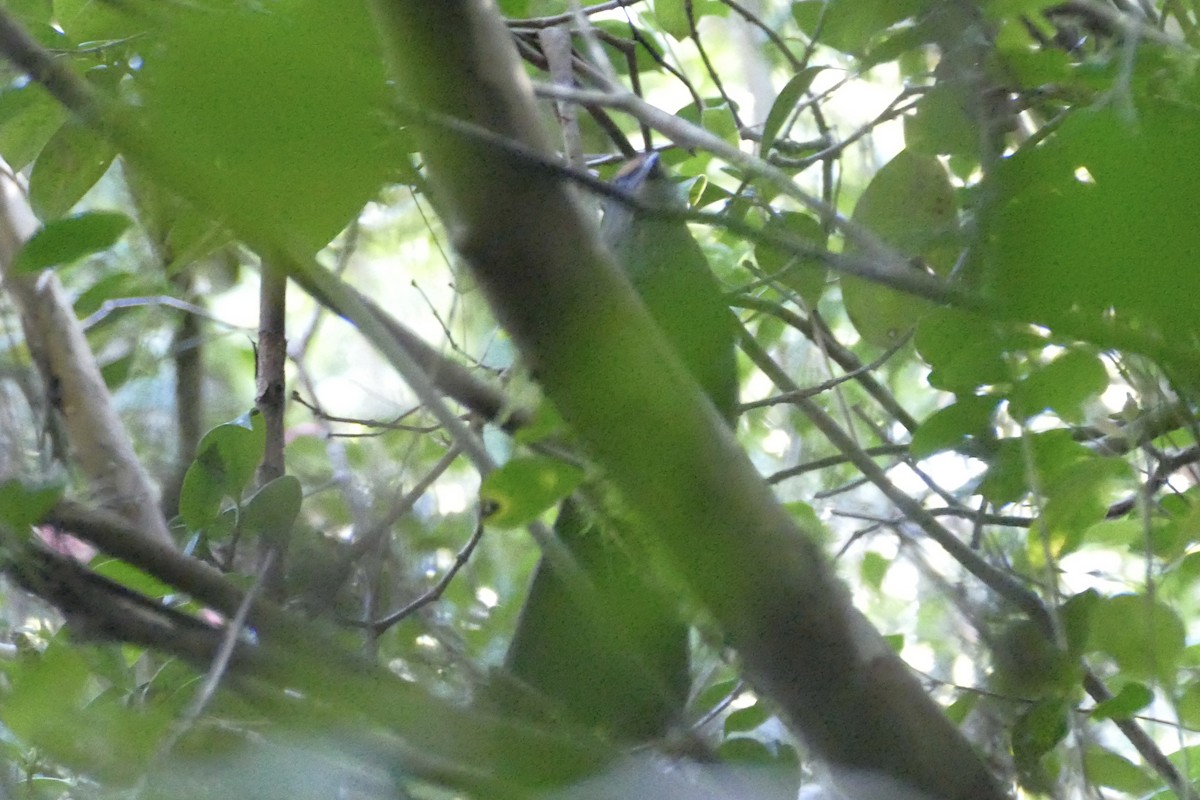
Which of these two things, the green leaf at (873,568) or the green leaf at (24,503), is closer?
the green leaf at (24,503)

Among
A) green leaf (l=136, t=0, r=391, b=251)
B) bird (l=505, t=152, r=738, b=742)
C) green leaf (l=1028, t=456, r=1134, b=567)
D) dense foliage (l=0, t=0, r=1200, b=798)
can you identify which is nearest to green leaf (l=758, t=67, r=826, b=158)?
dense foliage (l=0, t=0, r=1200, b=798)

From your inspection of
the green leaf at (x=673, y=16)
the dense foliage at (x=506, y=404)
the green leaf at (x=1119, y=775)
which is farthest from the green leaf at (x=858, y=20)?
the green leaf at (x=1119, y=775)

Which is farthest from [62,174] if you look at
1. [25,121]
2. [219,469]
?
[219,469]

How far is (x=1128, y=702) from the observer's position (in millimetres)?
481

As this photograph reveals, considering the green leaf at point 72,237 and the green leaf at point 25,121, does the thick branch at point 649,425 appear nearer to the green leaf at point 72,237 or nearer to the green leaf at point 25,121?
the green leaf at point 72,237

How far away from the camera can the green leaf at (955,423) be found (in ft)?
1.76

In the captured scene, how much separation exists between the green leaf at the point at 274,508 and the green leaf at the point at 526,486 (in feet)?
0.47

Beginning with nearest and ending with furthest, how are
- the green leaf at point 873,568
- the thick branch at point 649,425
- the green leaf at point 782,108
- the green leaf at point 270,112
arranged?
the green leaf at point 270,112 → the thick branch at point 649,425 → the green leaf at point 782,108 → the green leaf at point 873,568

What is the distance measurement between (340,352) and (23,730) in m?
0.64

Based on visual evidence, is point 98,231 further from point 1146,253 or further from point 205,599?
point 1146,253

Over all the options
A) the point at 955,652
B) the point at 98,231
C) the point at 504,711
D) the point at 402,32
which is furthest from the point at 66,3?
the point at 955,652

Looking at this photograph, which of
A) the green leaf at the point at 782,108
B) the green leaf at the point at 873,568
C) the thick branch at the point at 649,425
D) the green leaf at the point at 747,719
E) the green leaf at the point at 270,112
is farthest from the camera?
the green leaf at the point at 873,568

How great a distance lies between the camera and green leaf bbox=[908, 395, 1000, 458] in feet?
1.76

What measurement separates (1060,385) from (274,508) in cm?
37
